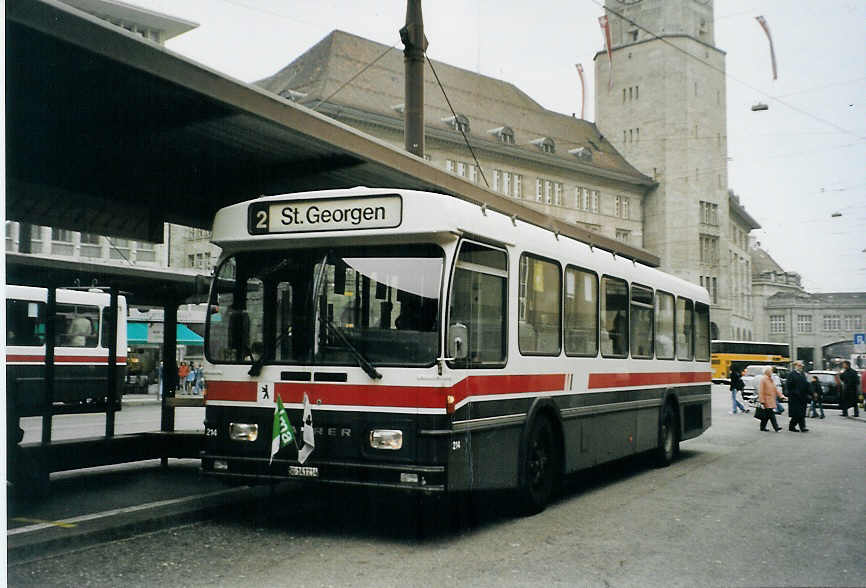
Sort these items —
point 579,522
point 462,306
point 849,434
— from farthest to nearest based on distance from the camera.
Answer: point 849,434
point 579,522
point 462,306

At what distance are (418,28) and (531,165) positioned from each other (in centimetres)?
6703

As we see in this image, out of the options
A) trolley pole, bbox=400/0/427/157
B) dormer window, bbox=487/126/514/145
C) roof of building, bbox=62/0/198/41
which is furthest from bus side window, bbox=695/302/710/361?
dormer window, bbox=487/126/514/145

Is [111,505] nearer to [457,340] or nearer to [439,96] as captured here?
[457,340]

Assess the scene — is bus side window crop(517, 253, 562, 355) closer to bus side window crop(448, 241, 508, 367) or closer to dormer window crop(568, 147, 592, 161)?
bus side window crop(448, 241, 508, 367)

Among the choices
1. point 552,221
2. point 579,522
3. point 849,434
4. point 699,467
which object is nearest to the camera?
point 579,522

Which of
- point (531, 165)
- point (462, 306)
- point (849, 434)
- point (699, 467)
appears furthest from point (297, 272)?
point (531, 165)

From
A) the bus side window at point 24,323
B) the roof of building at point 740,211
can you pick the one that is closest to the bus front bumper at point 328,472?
the bus side window at point 24,323

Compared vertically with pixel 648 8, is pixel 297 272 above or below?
below

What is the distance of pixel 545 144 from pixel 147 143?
75.5m

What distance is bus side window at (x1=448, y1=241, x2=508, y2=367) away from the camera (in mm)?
8297

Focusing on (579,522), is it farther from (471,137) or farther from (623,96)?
(623,96)

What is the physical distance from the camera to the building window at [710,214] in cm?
9144

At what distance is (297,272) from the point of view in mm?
8672

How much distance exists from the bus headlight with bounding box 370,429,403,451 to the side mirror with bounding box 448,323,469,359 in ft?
2.60
